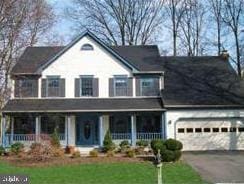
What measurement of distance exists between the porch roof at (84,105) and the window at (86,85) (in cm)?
53

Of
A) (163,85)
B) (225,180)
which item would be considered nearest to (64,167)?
(225,180)

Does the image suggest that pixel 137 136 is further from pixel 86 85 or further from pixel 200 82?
pixel 200 82

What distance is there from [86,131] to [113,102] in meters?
3.15

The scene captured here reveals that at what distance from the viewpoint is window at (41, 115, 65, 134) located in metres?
37.5

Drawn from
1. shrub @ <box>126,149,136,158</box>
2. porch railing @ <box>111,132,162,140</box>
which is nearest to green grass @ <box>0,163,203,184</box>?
shrub @ <box>126,149,136,158</box>

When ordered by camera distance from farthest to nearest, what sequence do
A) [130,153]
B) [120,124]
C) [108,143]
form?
[120,124]
[108,143]
[130,153]

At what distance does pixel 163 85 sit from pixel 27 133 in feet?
35.4

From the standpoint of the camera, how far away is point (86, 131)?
38.1 meters

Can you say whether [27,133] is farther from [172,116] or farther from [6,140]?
[172,116]

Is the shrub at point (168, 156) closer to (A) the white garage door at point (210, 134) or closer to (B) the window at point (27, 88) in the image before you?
(A) the white garage door at point (210, 134)

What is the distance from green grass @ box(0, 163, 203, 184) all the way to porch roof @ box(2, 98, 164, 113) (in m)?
8.68

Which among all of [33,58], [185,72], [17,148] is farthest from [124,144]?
[33,58]

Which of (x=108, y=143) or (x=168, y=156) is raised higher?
(x=108, y=143)

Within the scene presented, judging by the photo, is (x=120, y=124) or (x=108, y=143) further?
(x=120, y=124)
